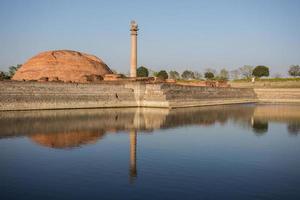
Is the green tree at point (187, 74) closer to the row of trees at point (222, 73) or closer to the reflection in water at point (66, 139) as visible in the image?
the row of trees at point (222, 73)

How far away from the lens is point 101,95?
26094 mm

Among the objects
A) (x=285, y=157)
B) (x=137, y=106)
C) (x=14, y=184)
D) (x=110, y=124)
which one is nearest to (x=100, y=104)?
(x=137, y=106)

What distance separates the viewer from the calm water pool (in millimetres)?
6543

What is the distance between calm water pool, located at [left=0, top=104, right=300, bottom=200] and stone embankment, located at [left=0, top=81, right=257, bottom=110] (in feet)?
22.0

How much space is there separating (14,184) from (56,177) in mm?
808

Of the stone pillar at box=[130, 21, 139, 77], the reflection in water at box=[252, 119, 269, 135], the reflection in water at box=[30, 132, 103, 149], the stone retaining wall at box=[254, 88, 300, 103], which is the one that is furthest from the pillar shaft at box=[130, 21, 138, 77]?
the reflection in water at box=[30, 132, 103, 149]

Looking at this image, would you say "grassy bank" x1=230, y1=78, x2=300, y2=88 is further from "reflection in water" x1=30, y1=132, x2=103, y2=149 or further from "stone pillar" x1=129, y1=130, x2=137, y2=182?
"reflection in water" x1=30, y1=132, x2=103, y2=149

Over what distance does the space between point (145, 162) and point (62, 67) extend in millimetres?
30963

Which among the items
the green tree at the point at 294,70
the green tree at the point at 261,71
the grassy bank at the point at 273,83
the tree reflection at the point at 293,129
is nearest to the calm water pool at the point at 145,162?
→ the tree reflection at the point at 293,129

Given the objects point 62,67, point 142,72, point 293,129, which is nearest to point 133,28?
point 62,67

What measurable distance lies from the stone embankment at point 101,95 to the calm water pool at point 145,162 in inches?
264

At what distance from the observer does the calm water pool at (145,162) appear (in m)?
6.54

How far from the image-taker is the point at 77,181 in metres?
7.06

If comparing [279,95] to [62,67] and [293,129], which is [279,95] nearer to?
[62,67]
